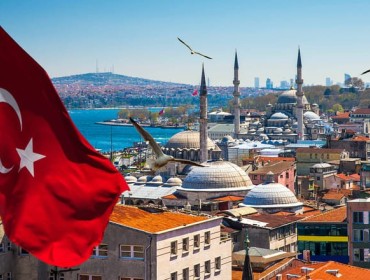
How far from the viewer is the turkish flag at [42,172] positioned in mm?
6480

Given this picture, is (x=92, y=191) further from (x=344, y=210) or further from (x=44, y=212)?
(x=344, y=210)

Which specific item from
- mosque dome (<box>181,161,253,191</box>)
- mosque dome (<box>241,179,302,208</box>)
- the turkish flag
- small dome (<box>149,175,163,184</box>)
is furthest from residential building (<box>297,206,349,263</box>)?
the turkish flag

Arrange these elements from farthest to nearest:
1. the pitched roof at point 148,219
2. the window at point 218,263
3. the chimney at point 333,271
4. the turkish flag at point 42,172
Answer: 1. the chimney at point 333,271
2. the window at point 218,263
3. the pitched roof at point 148,219
4. the turkish flag at point 42,172

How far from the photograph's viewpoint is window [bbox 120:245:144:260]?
14469 mm

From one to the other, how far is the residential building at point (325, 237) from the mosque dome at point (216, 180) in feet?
38.6

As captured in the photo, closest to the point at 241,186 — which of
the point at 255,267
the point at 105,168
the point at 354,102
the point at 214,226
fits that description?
the point at 255,267

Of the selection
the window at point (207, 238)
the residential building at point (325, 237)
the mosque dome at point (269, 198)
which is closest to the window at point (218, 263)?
the window at point (207, 238)

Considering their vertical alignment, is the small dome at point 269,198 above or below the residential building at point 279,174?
above

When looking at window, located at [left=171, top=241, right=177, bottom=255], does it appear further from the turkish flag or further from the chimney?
the turkish flag

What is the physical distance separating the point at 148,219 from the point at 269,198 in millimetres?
26886

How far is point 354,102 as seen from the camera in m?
159

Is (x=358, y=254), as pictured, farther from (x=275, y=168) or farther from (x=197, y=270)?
(x=275, y=168)

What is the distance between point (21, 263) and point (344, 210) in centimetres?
2265

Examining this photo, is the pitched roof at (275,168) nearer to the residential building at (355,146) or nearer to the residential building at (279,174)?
the residential building at (279,174)
